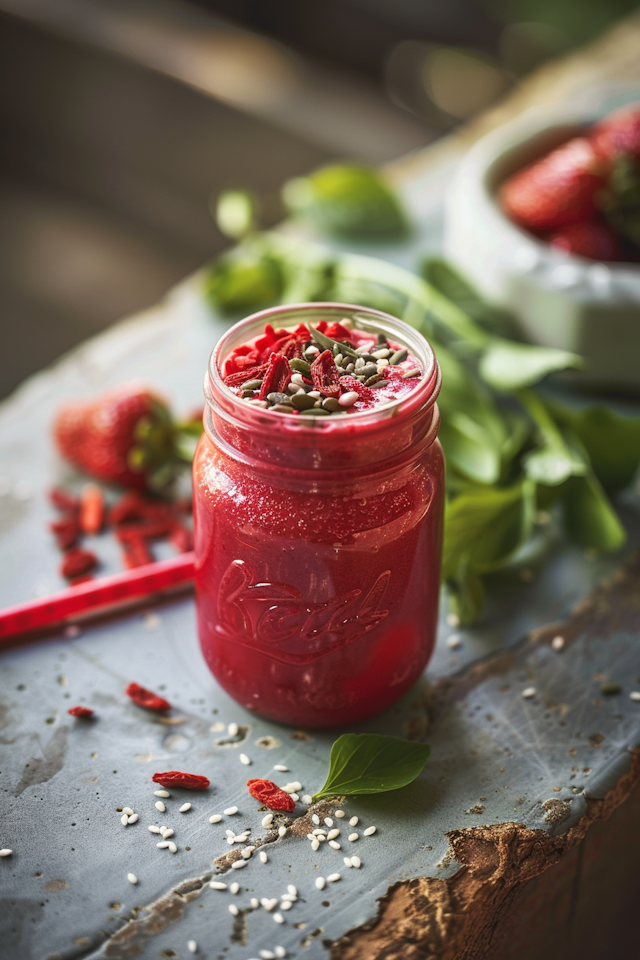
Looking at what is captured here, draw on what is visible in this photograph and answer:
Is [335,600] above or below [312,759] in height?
above

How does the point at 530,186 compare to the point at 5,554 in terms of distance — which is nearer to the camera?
the point at 5,554

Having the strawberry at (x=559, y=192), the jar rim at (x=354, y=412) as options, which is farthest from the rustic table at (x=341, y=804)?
the strawberry at (x=559, y=192)

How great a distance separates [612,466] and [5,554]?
90cm

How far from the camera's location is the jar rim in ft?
2.83

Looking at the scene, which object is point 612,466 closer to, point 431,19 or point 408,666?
point 408,666

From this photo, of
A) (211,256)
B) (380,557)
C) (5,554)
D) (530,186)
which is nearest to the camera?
(380,557)

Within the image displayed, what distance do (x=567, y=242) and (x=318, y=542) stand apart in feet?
2.99

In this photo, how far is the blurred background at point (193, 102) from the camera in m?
3.35

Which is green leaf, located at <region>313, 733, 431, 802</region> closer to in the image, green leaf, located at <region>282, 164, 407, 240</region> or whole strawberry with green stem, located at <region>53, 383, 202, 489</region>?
whole strawberry with green stem, located at <region>53, 383, 202, 489</region>

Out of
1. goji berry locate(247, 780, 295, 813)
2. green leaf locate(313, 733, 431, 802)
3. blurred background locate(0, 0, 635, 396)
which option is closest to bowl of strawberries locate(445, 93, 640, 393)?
green leaf locate(313, 733, 431, 802)

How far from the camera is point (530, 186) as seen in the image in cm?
159

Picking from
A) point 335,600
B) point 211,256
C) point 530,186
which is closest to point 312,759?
point 335,600

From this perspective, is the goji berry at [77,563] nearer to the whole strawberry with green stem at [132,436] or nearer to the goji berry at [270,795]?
the whole strawberry with green stem at [132,436]

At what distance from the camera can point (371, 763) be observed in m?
0.98
